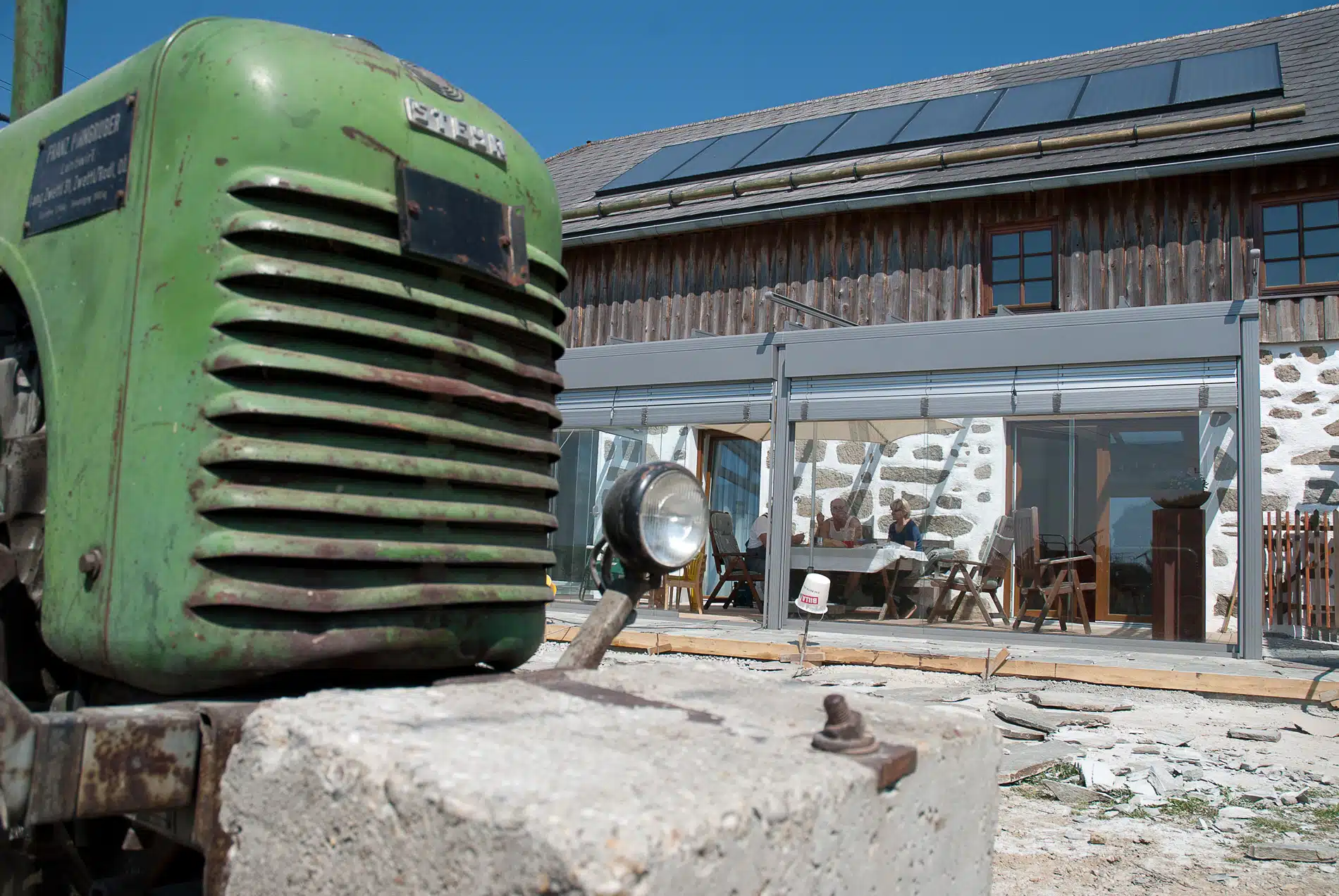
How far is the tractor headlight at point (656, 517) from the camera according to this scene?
6.93 feet

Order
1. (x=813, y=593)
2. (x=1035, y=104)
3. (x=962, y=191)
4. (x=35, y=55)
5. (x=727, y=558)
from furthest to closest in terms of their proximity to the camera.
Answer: (x=1035, y=104) → (x=962, y=191) → (x=727, y=558) → (x=813, y=593) → (x=35, y=55)

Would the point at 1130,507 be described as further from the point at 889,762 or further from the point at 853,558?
the point at 889,762

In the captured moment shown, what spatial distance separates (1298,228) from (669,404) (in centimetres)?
710

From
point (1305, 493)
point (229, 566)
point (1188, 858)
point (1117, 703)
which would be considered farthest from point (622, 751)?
point (1305, 493)

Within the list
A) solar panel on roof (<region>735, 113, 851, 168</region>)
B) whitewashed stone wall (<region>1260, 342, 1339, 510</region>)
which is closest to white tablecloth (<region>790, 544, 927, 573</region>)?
whitewashed stone wall (<region>1260, 342, 1339, 510</region>)

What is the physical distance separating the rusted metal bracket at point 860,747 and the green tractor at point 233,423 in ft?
2.25

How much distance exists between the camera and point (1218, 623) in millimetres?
9133

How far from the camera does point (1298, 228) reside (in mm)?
11648

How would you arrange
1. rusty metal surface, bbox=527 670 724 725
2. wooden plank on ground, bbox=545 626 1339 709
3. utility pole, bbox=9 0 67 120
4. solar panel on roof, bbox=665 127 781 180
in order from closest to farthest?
1. rusty metal surface, bbox=527 670 724 725
2. utility pole, bbox=9 0 67 120
3. wooden plank on ground, bbox=545 626 1339 709
4. solar panel on roof, bbox=665 127 781 180

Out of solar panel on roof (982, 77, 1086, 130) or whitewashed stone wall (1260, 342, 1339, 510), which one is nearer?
whitewashed stone wall (1260, 342, 1339, 510)

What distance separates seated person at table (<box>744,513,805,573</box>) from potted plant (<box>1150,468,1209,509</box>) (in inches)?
136

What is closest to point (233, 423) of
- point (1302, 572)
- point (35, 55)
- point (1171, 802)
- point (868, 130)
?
point (35, 55)

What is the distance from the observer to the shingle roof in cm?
1174

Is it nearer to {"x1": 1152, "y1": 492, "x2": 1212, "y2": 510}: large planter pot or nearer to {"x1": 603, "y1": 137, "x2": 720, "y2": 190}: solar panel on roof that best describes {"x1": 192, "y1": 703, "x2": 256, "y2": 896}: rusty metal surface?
{"x1": 1152, "y1": 492, "x2": 1212, "y2": 510}: large planter pot
